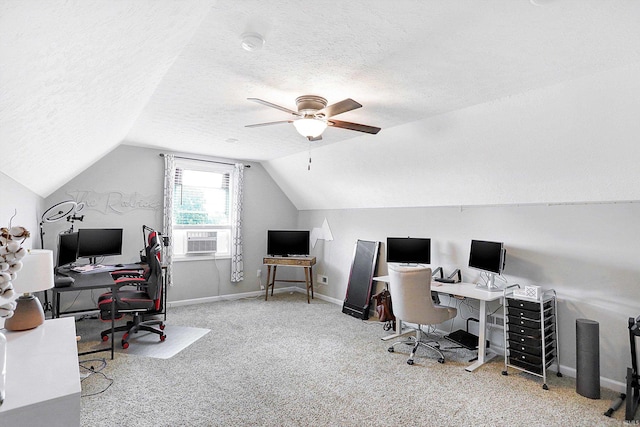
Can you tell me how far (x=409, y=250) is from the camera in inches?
177

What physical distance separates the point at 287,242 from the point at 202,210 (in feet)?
5.16

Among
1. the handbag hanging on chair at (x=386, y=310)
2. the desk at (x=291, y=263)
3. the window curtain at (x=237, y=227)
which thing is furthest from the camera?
the window curtain at (x=237, y=227)

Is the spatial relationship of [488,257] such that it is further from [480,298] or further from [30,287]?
[30,287]

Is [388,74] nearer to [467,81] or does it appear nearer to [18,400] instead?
[467,81]

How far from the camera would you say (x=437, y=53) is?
2170 millimetres

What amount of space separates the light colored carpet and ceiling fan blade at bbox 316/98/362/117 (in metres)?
2.29

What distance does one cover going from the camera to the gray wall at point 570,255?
2924 mm

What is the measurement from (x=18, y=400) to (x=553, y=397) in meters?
3.50

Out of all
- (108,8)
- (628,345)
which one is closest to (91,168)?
(108,8)

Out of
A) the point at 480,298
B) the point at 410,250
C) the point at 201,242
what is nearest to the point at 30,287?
the point at 480,298

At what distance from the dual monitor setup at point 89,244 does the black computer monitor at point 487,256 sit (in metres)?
4.59

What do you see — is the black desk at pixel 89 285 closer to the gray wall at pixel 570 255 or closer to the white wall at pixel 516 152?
the white wall at pixel 516 152

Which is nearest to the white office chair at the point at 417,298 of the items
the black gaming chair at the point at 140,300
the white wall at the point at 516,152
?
the white wall at the point at 516,152

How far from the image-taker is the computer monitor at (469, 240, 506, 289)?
3.52m
